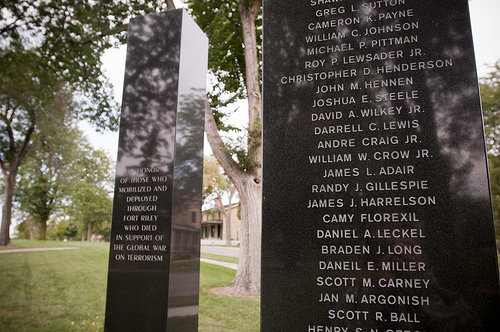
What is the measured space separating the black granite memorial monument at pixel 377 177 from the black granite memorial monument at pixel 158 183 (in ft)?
7.26

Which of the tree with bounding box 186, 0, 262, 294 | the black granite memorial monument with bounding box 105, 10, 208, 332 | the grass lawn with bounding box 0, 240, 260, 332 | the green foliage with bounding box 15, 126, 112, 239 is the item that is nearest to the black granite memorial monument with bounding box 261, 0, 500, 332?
the black granite memorial monument with bounding box 105, 10, 208, 332

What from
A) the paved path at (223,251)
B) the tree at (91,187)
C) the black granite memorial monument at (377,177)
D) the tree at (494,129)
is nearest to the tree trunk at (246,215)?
the black granite memorial monument at (377,177)

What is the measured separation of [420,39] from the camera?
9.23ft

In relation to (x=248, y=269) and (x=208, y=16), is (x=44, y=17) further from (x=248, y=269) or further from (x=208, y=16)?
(x=248, y=269)

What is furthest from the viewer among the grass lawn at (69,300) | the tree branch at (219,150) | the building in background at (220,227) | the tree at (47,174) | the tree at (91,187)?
the building in background at (220,227)

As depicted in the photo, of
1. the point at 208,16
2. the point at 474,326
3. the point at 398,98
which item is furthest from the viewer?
the point at 208,16

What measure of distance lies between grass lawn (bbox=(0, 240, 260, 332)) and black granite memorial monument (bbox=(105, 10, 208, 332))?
3.13 meters

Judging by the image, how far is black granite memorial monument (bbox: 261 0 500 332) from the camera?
240 cm

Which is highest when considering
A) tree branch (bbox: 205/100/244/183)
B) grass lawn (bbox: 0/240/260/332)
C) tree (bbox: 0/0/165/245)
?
tree (bbox: 0/0/165/245)

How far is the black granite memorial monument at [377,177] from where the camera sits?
240 centimetres

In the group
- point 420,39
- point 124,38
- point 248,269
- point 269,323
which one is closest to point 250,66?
point 124,38

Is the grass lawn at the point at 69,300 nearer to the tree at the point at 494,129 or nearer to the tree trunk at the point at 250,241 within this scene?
the tree trunk at the point at 250,241

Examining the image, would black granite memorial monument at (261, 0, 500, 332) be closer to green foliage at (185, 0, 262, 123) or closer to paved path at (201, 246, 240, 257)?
green foliage at (185, 0, 262, 123)

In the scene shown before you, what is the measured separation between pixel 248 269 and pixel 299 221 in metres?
8.75
